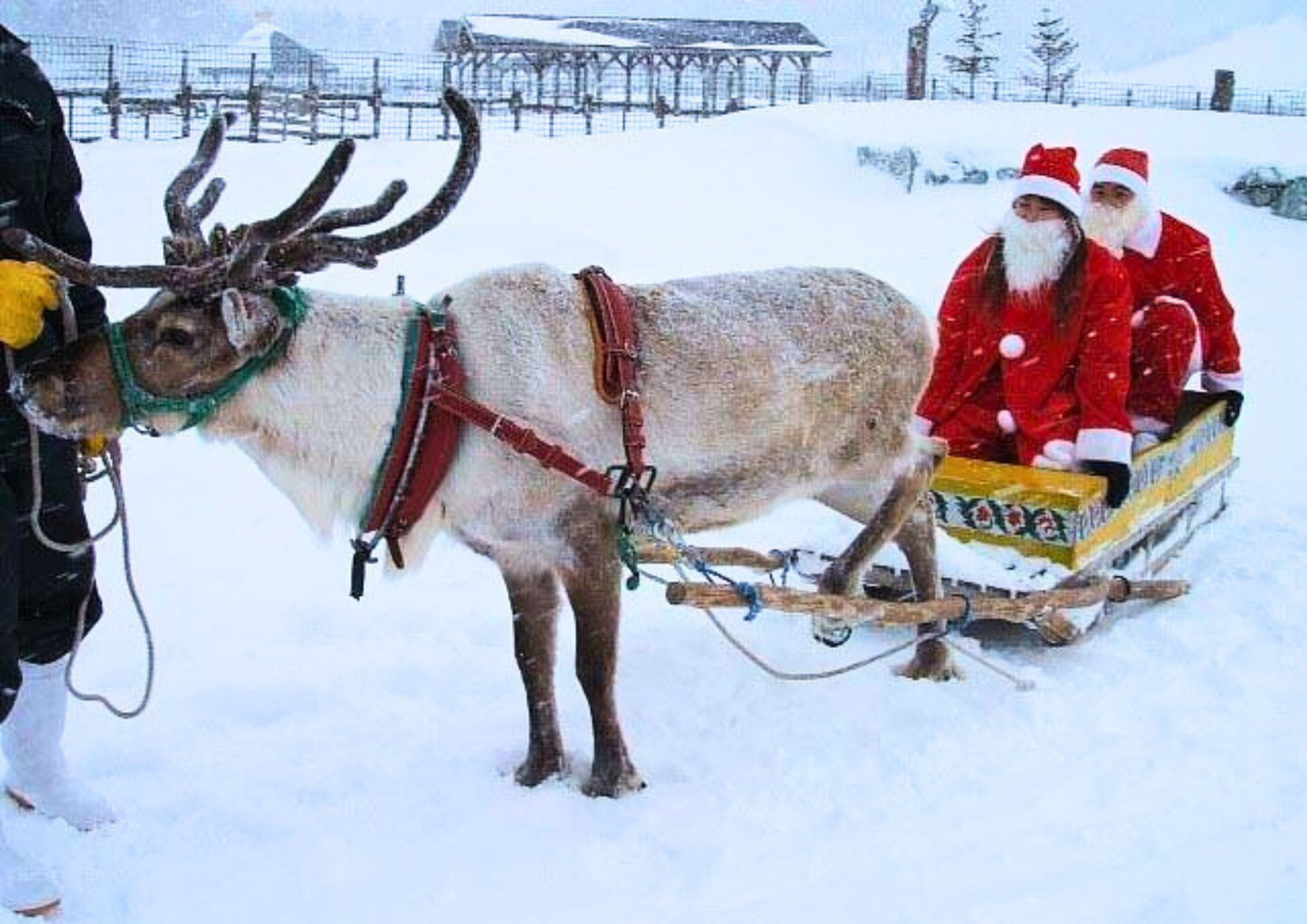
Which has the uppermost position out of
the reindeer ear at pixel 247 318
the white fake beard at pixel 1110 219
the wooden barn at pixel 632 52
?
the wooden barn at pixel 632 52

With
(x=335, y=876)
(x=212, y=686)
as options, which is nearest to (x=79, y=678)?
(x=212, y=686)

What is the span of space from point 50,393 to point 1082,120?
2145 centimetres

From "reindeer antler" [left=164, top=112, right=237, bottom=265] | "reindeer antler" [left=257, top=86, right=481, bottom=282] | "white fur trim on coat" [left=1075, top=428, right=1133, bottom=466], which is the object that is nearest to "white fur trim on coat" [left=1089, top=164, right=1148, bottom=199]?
"white fur trim on coat" [left=1075, top=428, right=1133, bottom=466]

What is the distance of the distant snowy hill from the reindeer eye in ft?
237

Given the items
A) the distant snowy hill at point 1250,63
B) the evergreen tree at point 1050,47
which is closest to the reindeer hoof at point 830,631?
the evergreen tree at point 1050,47

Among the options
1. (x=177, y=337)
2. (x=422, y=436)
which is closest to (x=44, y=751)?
(x=177, y=337)

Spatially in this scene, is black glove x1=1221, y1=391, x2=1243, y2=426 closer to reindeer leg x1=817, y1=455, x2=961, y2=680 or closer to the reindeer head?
reindeer leg x1=817, y1=455, x2=961, y2=680

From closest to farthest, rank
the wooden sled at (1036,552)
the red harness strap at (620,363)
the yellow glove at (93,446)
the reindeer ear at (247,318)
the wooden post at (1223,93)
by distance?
the reindeer ear at (247,318)
the yellow glove at (93,446)
the red harness strap at (620,363)
the wooden sled at (1036,552)
the wooden post at (1223,93)

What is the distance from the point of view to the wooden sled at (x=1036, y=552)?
441 cm

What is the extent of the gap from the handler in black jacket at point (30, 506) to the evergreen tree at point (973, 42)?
154ft

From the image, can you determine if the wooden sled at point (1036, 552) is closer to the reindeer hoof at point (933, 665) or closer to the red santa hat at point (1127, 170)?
the reindeer hoof at point (933, 665)

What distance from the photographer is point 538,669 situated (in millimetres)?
3928

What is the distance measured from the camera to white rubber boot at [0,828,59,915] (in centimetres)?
303

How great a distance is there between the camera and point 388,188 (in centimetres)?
328
